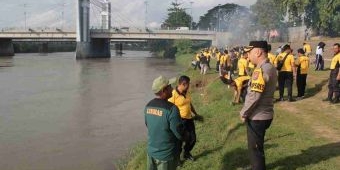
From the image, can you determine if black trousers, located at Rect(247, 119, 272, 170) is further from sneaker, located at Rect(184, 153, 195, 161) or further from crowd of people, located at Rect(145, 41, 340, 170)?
sneaker, located at Rect(184, 153, 195, 161)

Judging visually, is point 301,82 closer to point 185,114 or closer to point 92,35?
point 185,114

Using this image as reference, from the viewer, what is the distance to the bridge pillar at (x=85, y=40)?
7400 centimetres

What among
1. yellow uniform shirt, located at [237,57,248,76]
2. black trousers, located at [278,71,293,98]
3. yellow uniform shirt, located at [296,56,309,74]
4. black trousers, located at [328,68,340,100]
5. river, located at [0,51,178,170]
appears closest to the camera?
river, located at [0,51,178,170]

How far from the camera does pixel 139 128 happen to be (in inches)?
599

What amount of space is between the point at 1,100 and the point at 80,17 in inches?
2178

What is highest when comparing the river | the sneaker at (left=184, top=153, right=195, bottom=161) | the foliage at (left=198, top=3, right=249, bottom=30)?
the foliage at (left=198, top=3, right=249, bottom=30)

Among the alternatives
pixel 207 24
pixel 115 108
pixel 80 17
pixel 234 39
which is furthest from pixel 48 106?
pixel 207 24

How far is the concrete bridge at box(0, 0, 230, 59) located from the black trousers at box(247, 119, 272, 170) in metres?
63.4

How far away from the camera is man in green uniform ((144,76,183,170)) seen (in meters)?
5.11

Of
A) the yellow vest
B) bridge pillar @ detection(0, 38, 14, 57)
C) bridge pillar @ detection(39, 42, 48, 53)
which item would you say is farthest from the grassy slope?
bridge pillar @ detection(39, 42, 48, 53)

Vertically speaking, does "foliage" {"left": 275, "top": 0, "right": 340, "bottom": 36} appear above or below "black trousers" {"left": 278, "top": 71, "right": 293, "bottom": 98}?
above

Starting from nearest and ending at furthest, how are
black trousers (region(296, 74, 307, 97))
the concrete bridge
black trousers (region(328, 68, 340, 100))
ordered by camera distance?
black trousers (region(328, 68, 340, 100))
black trousers (region(296, 74, 307, 97))
the concrete bridge

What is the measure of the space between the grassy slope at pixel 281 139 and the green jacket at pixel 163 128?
102 inches

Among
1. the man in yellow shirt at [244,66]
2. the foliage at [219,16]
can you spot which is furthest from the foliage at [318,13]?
the foliage at [219,16]
